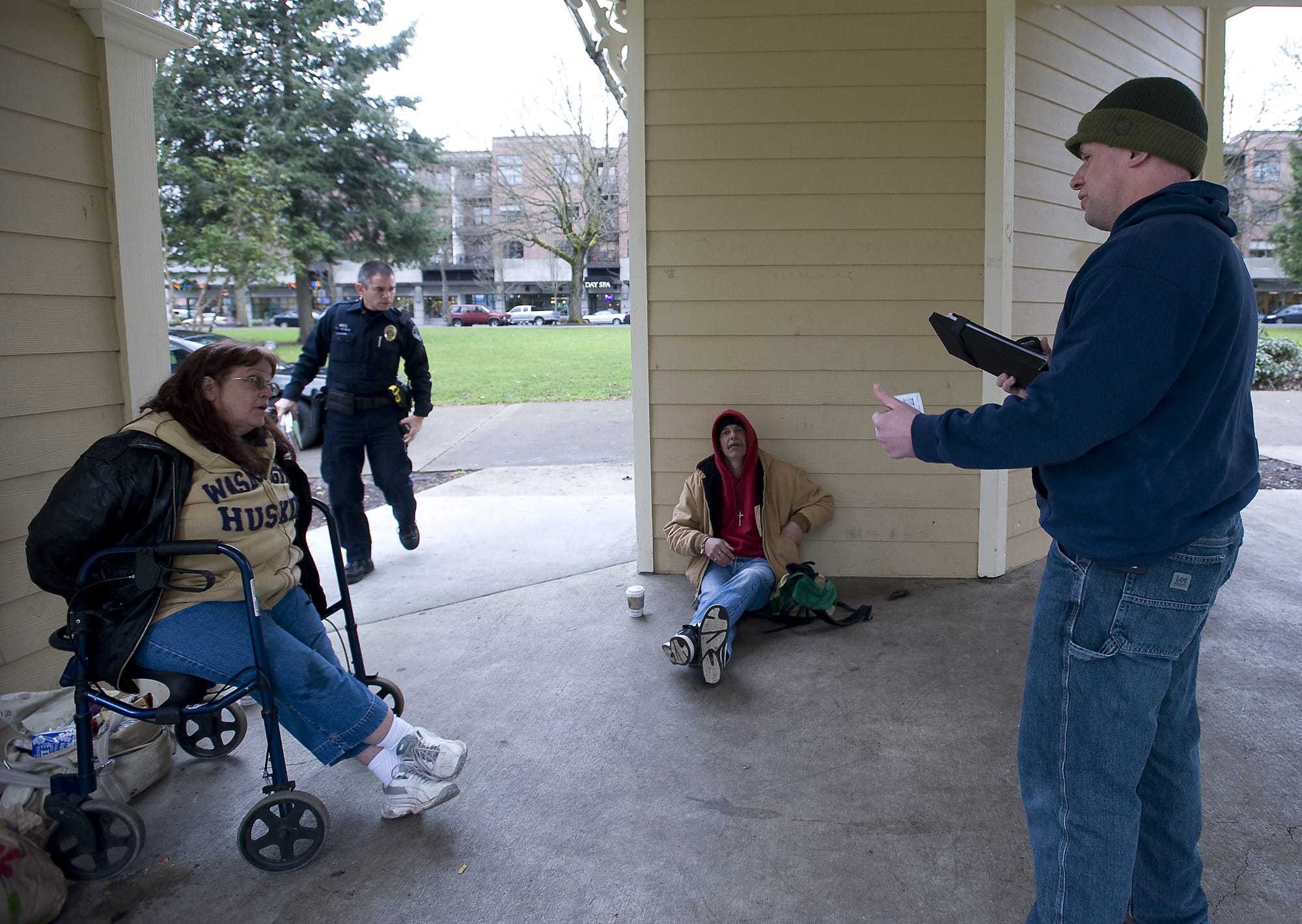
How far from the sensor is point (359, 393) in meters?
4.94

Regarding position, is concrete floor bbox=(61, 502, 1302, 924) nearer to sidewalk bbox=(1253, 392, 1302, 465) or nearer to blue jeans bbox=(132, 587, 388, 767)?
blue jeans bbox=(132, 587, 388, 767)

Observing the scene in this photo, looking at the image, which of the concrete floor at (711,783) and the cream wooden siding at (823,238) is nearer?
the concrete floor at (711,783)

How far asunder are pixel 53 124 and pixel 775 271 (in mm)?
3042

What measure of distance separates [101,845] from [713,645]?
6.66 ft

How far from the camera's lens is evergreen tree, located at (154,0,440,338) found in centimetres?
2419

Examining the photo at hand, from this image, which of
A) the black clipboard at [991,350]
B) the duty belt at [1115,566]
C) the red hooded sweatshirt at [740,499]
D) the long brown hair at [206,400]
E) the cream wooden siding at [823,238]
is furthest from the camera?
the cream wooden siding at [823,238]

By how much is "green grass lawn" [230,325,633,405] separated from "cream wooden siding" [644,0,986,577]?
5193 millimetres

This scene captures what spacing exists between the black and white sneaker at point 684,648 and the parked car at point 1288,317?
138 ft

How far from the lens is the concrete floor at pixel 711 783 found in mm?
2213

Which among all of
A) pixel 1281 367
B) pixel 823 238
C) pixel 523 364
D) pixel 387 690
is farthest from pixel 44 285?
pixel 523 364

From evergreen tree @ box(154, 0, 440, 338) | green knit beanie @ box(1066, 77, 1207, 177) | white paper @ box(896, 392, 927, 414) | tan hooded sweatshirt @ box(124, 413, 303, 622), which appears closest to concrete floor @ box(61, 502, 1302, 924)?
tan hooded sweatshirt @ box(124, 413, 303, 622)

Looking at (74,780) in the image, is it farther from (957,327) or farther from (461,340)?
(461,340)

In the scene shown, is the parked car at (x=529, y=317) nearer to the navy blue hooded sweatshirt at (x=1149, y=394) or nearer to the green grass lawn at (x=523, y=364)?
the green grass lawn at (x=523, y=364)

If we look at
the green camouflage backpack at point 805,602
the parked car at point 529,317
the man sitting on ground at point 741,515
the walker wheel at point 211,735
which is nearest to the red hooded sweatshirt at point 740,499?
the man sitting on ground at point 741,515
